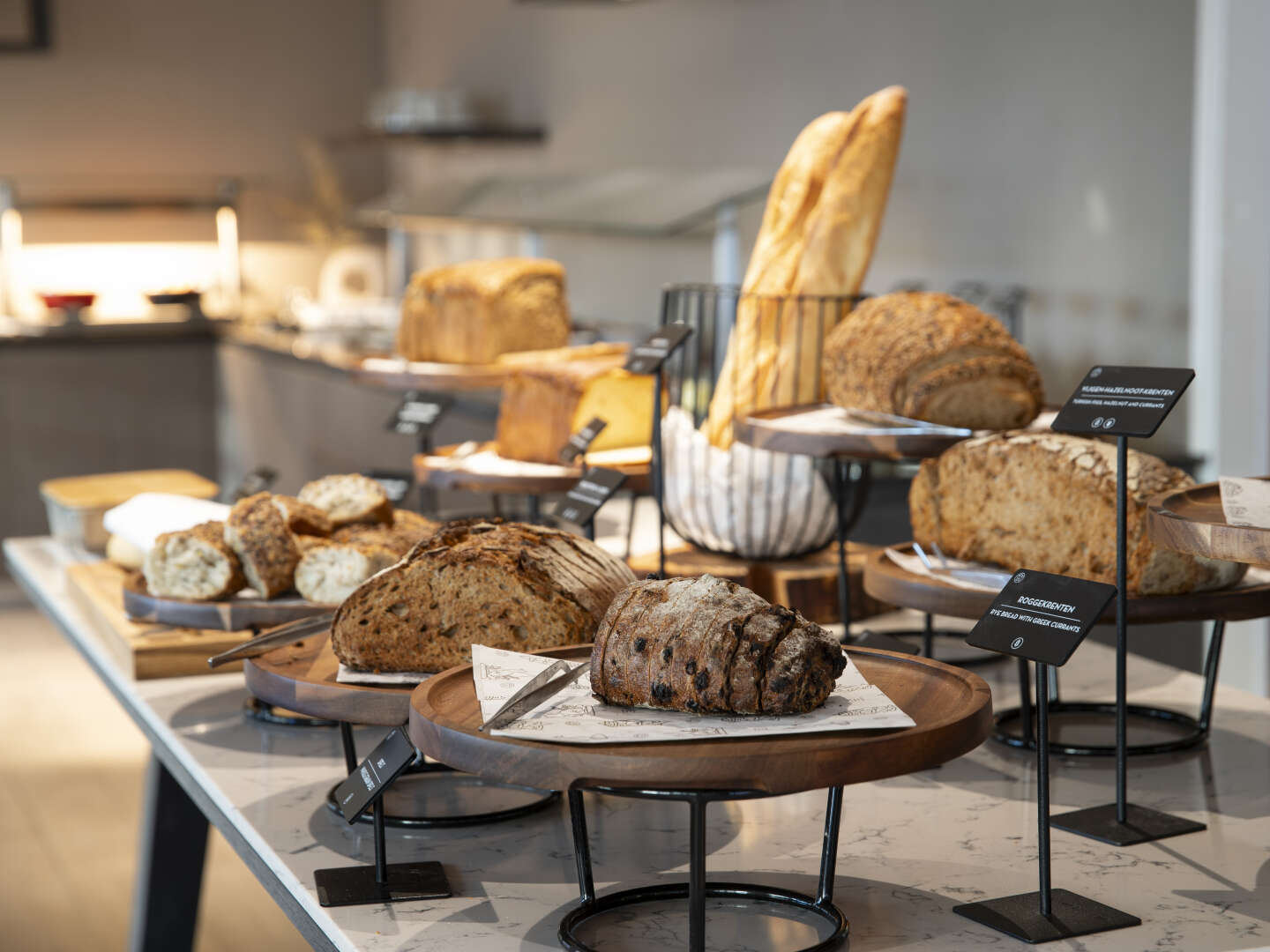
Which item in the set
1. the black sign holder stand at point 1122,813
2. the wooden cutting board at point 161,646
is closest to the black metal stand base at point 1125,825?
the black sign holder stand at point 1122,813

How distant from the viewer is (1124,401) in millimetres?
1177

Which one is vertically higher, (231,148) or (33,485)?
(231,148)

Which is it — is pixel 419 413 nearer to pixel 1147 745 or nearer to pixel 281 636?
pixel 281 636

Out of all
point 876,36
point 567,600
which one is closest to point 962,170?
point 876,36

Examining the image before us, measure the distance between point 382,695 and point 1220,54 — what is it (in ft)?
6.70

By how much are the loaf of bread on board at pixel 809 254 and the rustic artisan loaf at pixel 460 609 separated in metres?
0.77

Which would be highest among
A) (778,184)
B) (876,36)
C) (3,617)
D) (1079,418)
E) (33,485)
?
(876,36)

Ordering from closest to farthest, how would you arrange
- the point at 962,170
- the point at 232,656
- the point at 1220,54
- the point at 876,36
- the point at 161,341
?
the point at 232,656
the point at 1220,54
the point at 962,170
the point at 876,36
the point at 161,341

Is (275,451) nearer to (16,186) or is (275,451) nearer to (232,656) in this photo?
(16,186)

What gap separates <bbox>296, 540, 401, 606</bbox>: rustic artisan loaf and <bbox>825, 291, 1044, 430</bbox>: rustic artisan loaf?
52cm

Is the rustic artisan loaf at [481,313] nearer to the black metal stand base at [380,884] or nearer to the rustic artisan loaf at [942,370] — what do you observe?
the rustic artisan loaf at [942,370]

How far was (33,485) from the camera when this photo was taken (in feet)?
16.7

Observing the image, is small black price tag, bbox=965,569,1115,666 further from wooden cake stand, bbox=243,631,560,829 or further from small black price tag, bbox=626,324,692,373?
small black price tag, bbox=626,324,692,373

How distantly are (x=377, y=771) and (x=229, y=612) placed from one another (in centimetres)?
47
